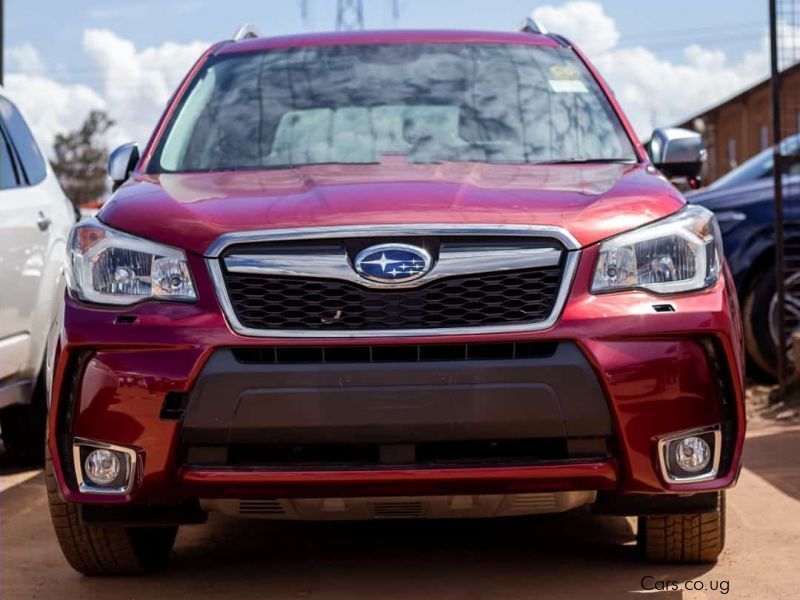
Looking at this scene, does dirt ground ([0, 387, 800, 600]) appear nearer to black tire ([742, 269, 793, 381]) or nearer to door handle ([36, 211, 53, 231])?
door handle ([36, 211, 53, 231])

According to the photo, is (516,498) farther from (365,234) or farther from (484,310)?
(365,234)

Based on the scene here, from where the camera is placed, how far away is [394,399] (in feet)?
12.8

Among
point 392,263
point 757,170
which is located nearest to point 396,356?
point 392,263

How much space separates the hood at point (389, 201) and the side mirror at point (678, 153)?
0.63m

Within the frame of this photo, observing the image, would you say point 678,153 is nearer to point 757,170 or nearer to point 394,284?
point 394,284

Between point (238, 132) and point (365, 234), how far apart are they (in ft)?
4.51

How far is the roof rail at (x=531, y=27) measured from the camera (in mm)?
6102

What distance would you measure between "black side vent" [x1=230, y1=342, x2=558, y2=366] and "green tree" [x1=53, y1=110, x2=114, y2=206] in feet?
284

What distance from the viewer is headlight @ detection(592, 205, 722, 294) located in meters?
4.08

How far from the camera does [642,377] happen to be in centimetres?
396

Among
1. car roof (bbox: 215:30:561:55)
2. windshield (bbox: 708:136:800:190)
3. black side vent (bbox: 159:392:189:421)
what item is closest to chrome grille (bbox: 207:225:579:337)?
black side vent (bbox: 159:392:189:421)

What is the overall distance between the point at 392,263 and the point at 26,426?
3.54m

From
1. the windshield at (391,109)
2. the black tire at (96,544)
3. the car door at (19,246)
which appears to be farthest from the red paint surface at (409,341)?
the car door at (19,246)

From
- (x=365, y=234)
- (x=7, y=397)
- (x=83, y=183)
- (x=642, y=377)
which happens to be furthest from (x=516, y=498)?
(x=83, y=183)
